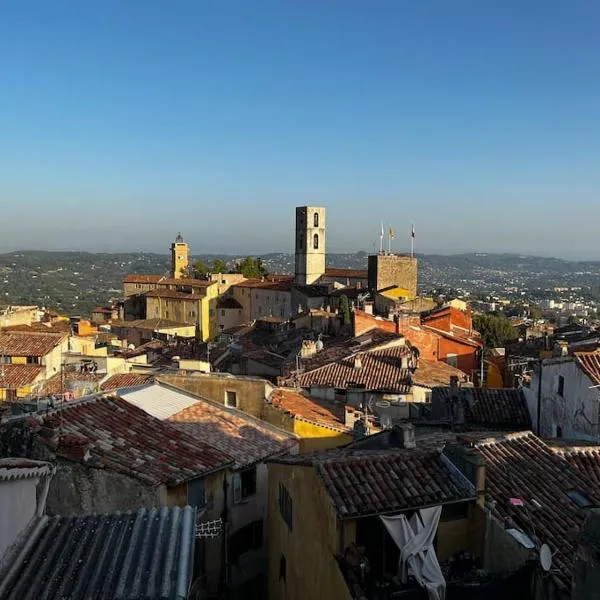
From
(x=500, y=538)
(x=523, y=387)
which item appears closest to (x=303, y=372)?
(x=523, y=387)

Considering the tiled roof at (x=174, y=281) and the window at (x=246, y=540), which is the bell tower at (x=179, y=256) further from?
the window at (x=246, y=540)

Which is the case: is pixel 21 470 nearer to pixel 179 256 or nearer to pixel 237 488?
pixel 237 488

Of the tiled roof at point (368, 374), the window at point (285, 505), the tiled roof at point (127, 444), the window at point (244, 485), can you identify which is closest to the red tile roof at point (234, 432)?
the window at point (244, 485)

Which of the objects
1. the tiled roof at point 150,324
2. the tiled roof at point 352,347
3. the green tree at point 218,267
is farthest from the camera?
the green tree at point 218,267

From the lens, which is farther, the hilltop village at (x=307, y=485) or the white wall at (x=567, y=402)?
the white wall at (x=567, y=402)

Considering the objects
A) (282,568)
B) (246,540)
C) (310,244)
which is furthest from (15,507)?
(310,244)

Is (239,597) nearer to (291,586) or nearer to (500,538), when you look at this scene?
(291,586)
